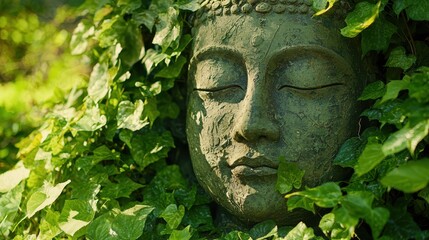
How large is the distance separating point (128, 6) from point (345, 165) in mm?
1033

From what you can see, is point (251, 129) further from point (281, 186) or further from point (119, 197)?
point (119, 197)

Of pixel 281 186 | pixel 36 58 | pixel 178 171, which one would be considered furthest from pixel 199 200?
pixel 36 58

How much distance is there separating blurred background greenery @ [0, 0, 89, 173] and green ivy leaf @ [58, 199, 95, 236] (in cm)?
131

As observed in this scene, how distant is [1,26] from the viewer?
446 cm

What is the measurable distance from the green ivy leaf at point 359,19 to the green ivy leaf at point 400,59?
0.56 ft

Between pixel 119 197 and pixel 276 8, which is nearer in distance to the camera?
pixel 276 8

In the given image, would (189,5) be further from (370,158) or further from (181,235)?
(370,158)

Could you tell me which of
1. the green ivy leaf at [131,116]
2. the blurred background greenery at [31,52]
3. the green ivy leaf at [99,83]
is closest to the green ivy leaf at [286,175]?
the green ivy leaf at [131,116]

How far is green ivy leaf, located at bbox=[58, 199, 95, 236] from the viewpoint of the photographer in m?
2.50

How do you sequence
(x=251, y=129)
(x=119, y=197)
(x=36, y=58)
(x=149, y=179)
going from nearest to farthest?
(x=251, y=129) → (x=119, y=197) → (x=149, y=179) → (x=36, y=58)

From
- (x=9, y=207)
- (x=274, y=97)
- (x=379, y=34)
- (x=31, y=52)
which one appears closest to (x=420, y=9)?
(x=379, y=34)

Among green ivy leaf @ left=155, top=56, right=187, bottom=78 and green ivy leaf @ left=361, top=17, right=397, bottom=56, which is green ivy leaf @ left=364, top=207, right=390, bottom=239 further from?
green ivy leaf @ left=155, top=56, right=187, bottom=78

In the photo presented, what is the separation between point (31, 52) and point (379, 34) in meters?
2.60

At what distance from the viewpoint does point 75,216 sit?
2523mm
